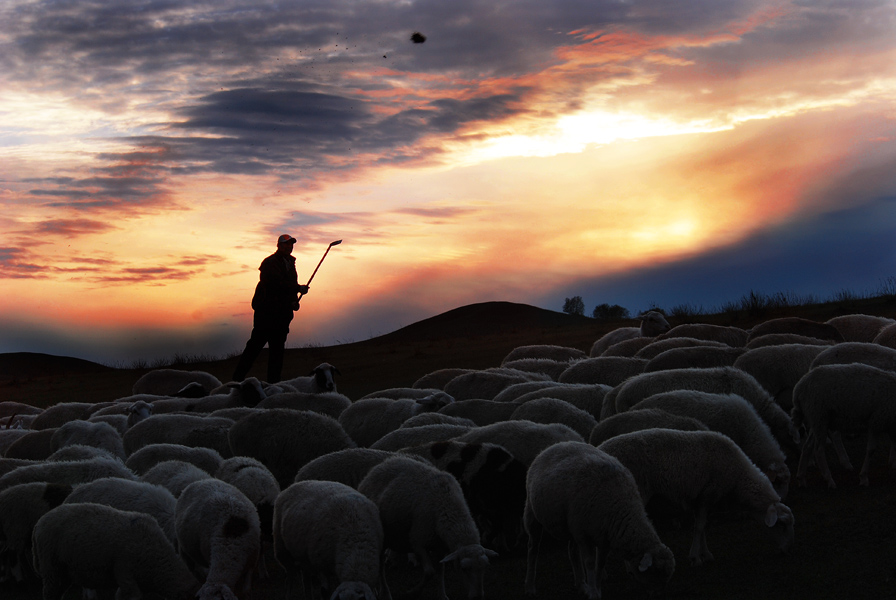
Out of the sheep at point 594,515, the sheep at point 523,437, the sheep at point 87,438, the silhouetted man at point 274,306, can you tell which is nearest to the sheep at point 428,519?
the sheep at point 594,515

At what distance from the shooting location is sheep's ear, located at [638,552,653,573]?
571 centimetres

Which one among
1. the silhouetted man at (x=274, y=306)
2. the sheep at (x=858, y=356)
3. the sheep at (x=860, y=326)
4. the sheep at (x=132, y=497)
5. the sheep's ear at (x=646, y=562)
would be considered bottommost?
the sheep's ear at (x=646, y=562)

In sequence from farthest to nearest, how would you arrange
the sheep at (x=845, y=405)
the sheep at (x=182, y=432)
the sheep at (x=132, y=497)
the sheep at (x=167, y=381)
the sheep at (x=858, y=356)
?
1. the sheep at (x=167, y=381)
2. the sheep at (x=182, y=432)
3. the sheep at (x=858, y=356)
4. the sheep at (x=845, y=405)
5. the sheep at (x=132, y=497)

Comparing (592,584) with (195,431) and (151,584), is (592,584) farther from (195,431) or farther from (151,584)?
(195,431)

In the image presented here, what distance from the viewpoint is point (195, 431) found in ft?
32.9

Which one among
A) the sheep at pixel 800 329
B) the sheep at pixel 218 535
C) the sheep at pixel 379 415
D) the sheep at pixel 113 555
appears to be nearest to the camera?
the sheep at pixel 218 535

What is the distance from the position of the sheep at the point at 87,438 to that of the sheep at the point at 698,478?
23.0 ft

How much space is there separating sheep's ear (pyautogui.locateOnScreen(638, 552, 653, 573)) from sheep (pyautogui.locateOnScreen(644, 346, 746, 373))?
5.63 metres

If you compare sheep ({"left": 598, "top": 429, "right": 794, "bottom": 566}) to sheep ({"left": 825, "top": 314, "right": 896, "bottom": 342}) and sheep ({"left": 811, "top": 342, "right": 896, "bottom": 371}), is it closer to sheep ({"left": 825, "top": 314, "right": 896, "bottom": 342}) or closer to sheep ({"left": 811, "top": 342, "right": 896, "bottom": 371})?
sheep ({"left": 811, "top": 342, "right": 896, "bottom": 371})

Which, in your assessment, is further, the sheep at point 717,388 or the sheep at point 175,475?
the sheep at point 717,388

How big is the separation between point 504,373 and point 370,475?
6.41m

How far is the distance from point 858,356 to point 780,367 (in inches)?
36.1

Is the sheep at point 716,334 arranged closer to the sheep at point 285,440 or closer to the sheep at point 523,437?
the sheep at point 523,437

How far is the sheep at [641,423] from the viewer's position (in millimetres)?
7508
